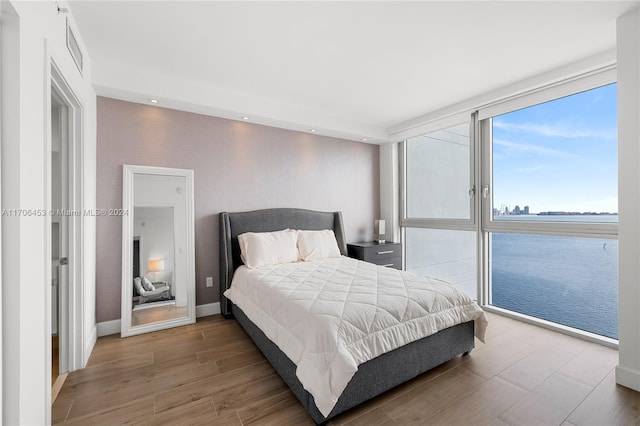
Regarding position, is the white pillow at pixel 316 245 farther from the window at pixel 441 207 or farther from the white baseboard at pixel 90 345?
the white baseboard at pixel 90 345

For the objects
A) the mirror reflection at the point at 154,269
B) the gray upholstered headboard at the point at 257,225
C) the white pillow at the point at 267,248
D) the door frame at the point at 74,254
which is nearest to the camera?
the door frame at the point at 74,254

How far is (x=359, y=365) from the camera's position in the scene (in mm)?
1653

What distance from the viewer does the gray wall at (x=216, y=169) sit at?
2807mm

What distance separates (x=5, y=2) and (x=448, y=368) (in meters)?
3.19

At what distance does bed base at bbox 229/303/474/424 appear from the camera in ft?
5.37

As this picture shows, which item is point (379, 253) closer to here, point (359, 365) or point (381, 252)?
point (381, 252)

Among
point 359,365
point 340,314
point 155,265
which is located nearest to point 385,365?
point 359,365

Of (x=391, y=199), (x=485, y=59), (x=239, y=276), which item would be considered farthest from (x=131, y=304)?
(x=485, y=59)

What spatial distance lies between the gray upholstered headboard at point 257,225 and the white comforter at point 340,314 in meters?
0.55

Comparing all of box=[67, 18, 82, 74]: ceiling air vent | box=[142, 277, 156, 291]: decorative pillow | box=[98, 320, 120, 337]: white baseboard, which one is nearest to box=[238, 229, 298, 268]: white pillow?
box=[142, 277, 156, 291]: decorative pillow

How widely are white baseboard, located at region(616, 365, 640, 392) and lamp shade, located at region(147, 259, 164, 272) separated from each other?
4.00 m

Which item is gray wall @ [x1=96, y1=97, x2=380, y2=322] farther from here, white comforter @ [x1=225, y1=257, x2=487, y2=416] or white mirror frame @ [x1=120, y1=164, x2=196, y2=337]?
white comforter @ [x1=225, y1=257, x2=487, y2=416]

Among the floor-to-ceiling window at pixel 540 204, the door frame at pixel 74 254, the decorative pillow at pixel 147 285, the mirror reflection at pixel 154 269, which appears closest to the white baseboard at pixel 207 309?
the mirror reflection at pixel 154 269

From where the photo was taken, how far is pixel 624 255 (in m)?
1.96
